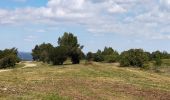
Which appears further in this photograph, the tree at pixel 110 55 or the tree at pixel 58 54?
the tree at pixel 110 55

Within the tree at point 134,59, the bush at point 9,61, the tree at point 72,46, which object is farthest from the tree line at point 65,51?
the tree at point 134,59

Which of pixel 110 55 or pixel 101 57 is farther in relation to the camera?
pixel 101 57

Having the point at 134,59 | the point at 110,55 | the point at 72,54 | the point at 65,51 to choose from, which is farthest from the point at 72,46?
the point at 110,55

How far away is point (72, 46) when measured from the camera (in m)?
83.2

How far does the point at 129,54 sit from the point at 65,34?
14.3m

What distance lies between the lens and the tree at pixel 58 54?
75438 millimetres

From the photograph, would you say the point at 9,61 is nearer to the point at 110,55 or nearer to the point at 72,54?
the point at 72,54

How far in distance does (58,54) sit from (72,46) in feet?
26.3

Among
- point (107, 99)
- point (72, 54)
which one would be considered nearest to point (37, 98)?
point (107, 99)

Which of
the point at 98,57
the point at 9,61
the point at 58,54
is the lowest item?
the point at 9,61

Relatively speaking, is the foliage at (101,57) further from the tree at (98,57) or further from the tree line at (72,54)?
the tree line at (72,54)

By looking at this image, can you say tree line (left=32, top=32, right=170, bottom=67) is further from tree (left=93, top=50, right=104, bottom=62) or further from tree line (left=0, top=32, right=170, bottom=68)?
tree (left=93, top=50, right=104, bottom=62)

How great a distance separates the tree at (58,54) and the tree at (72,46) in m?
1.79

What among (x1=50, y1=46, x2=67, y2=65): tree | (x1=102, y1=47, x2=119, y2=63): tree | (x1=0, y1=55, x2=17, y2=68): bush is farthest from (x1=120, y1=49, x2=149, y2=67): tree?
(x1=0, y1=55, x2=17, y2=68): bush
